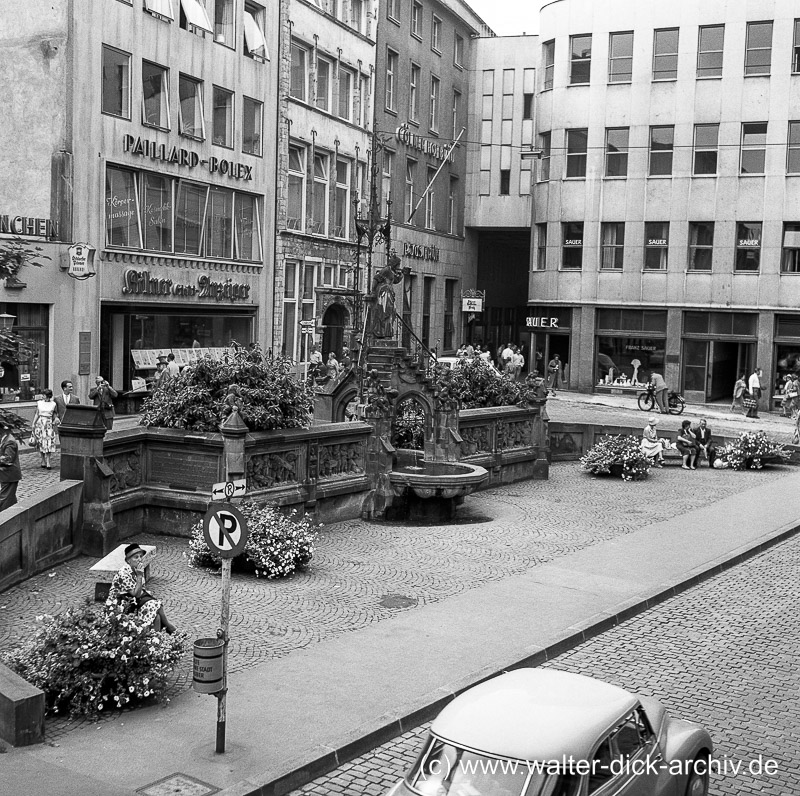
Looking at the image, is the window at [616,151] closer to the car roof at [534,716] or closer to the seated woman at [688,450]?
the seated woman at [688,450]

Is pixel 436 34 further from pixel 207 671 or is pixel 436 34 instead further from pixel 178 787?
pixel 178 787

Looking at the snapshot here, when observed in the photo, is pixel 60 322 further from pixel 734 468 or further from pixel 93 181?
pixel 734 468

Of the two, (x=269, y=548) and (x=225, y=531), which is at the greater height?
(x=225, y=531)

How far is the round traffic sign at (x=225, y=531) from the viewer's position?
9.09m

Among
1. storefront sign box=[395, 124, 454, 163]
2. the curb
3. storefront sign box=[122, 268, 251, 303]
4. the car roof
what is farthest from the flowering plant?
storefront sign box=[395, 124, 454, 163]

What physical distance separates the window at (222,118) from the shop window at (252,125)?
2.49 ft

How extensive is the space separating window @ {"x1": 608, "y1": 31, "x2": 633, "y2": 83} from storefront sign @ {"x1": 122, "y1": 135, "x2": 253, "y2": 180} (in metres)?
18.1

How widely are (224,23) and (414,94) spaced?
55.8 feet

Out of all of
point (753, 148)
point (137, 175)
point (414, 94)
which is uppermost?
point (414, 94)

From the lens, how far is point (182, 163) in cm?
3659

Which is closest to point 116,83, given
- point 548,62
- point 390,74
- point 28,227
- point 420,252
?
point 28,227

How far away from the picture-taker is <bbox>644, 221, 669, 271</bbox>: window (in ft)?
158

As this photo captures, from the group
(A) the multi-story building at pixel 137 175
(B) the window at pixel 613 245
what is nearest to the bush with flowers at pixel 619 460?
(A) the multi-story building at pixel 137 175

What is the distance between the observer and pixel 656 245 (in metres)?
48.3
